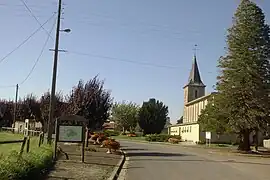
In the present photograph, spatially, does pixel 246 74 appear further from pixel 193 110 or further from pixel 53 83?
pixel 193 110

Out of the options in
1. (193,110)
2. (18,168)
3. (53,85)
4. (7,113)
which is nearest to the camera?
(18,168)

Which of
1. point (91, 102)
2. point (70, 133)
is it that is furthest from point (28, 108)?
point (70, 133)

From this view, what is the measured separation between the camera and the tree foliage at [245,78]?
138ft

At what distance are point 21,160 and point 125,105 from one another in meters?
98.3

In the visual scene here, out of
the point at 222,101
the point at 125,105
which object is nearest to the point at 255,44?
the point at 222,101

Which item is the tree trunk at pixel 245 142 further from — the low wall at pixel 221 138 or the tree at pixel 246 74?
the low wall at pixel 221 138

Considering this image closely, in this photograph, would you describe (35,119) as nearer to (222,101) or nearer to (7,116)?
(7,116)

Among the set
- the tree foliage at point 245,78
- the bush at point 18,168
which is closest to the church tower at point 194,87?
the tree foliage at point 245,78

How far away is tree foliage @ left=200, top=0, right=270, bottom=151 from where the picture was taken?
42.1 m

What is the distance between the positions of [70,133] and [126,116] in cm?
8649

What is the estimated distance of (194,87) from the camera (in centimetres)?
10469

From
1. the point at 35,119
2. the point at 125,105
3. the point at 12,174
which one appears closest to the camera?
the point at 12,174

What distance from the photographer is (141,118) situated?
9338 cm

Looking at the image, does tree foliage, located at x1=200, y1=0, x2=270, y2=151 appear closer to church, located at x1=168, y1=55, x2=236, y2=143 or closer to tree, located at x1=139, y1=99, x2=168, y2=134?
church, located at x1=168, y1=55, x2=236, y2=143
